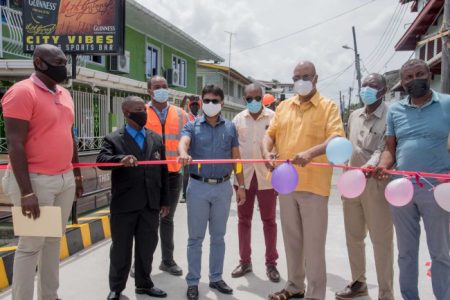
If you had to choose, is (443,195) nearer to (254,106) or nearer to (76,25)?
(254,106)

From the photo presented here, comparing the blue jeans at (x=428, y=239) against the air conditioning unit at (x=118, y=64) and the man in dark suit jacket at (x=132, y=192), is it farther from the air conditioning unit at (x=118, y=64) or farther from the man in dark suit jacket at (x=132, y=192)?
the air conditioning unit at (x=118, y=64)

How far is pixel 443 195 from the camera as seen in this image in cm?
264

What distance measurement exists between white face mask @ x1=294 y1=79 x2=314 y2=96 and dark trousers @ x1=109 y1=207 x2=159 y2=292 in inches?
64.5

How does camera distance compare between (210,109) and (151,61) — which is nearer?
(210,109)

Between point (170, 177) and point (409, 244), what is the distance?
2.30 meters

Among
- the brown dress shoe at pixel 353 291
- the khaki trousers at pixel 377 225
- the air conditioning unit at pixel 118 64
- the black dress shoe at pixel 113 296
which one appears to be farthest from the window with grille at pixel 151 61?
the brown dress shoe at pixel 353 291

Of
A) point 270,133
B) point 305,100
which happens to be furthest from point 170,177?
point 305,100

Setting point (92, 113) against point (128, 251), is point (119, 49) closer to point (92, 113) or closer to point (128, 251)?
point (92, 113)

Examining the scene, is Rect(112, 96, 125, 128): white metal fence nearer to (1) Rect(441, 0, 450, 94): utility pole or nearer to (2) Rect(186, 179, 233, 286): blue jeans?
(1) Rect(441, 0, 450, 94): utility pole

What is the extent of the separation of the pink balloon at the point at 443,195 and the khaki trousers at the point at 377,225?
0.58m

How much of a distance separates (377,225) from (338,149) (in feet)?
2.91

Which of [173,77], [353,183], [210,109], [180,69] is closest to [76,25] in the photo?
[210,109]

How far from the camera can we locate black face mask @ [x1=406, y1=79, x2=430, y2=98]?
115 inches

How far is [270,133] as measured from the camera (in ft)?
11.8
